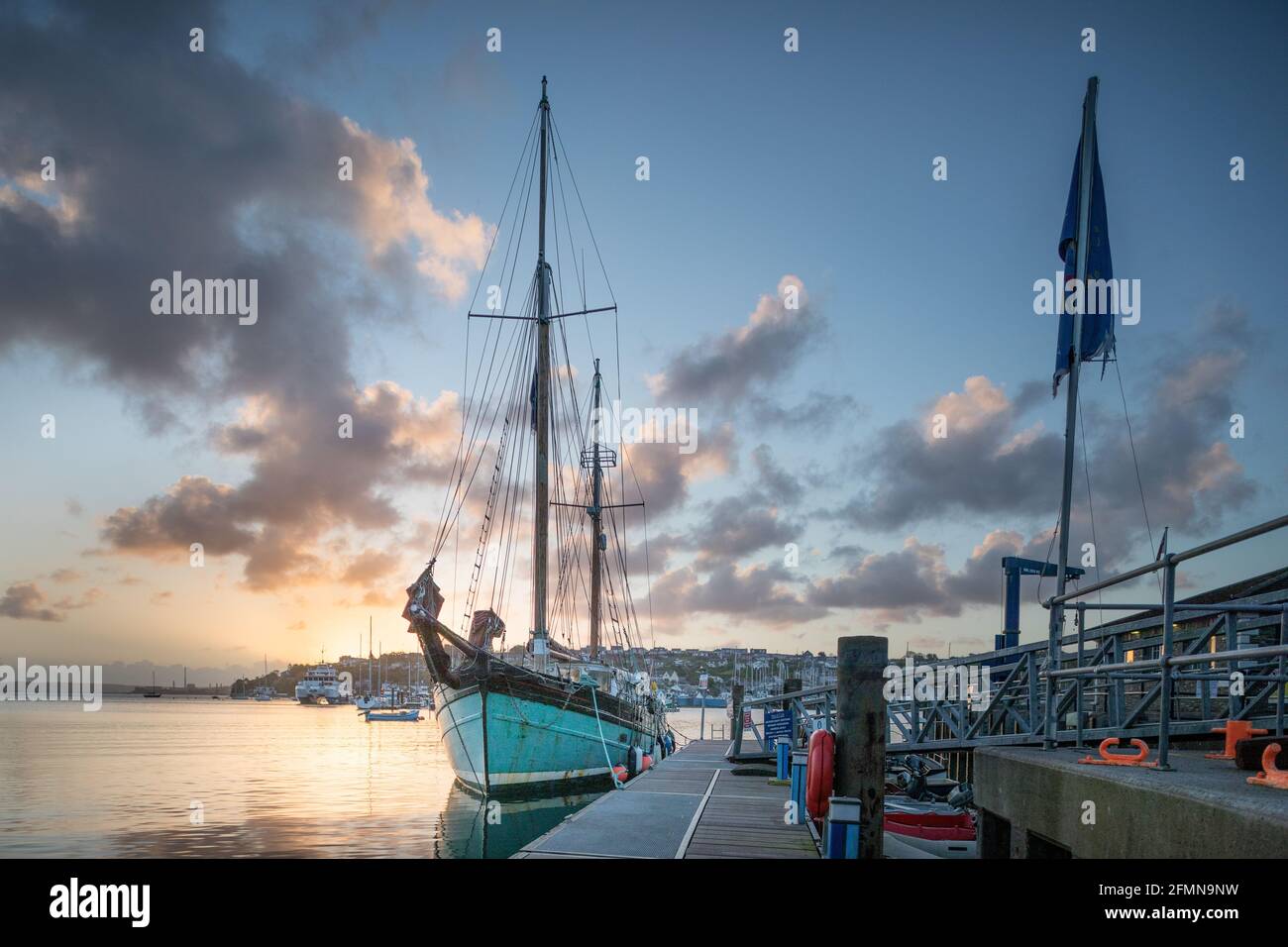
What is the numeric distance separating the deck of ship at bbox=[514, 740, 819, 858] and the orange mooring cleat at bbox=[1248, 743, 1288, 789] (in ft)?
20.9

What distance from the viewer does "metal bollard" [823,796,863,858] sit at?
30.4 feet

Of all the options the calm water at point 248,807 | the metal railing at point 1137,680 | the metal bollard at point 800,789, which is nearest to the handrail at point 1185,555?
the metal railing at point 1137,680

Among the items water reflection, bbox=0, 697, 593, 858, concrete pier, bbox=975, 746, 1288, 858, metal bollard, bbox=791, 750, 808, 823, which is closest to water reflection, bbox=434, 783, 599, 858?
water reflection, bbox=0, 697, 593, 858

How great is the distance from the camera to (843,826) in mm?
9375

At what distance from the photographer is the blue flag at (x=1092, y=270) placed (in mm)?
17062

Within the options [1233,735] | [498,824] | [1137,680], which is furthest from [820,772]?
[498,824]

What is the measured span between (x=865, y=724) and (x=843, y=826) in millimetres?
1364

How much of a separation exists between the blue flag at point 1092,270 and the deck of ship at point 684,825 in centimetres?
1025

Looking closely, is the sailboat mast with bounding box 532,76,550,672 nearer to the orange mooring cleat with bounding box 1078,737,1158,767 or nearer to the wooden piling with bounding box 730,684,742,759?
the wooden piling with bounding box 730,684,742,759

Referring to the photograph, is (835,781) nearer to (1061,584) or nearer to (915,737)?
(1061,584)

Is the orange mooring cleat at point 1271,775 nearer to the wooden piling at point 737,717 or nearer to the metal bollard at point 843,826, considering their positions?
the metal bollard at point 843,826

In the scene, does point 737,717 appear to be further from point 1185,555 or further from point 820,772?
point 1185,555
